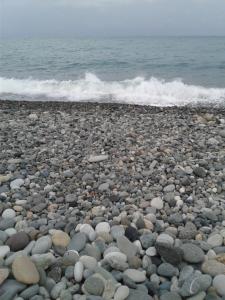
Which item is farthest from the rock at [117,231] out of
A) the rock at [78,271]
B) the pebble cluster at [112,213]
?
the rock at [78,271]

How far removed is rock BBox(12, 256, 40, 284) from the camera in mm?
2867

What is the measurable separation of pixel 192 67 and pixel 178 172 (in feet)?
58.7

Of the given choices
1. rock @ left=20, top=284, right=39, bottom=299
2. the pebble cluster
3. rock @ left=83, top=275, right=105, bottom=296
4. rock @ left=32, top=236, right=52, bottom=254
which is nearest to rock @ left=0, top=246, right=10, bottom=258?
the pebble cluster

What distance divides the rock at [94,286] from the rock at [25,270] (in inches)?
15.4

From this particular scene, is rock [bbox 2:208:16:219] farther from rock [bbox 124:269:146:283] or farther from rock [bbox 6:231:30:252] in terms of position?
rock [bbox 124:269:146:283]

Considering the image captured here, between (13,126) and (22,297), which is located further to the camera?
(13,126)

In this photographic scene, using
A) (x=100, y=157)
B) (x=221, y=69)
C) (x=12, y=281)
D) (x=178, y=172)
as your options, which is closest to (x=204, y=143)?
(x=178, y=172)

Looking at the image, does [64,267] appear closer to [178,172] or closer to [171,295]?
[171,295]

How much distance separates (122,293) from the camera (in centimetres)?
278

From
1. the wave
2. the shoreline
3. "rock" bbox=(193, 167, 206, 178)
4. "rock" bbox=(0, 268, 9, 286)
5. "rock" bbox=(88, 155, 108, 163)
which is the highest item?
the wave

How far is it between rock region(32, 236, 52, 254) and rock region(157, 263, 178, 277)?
1.02m

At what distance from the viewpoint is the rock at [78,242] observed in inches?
132

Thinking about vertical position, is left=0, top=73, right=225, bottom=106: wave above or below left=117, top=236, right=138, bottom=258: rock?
above

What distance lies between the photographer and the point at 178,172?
4898 mm
